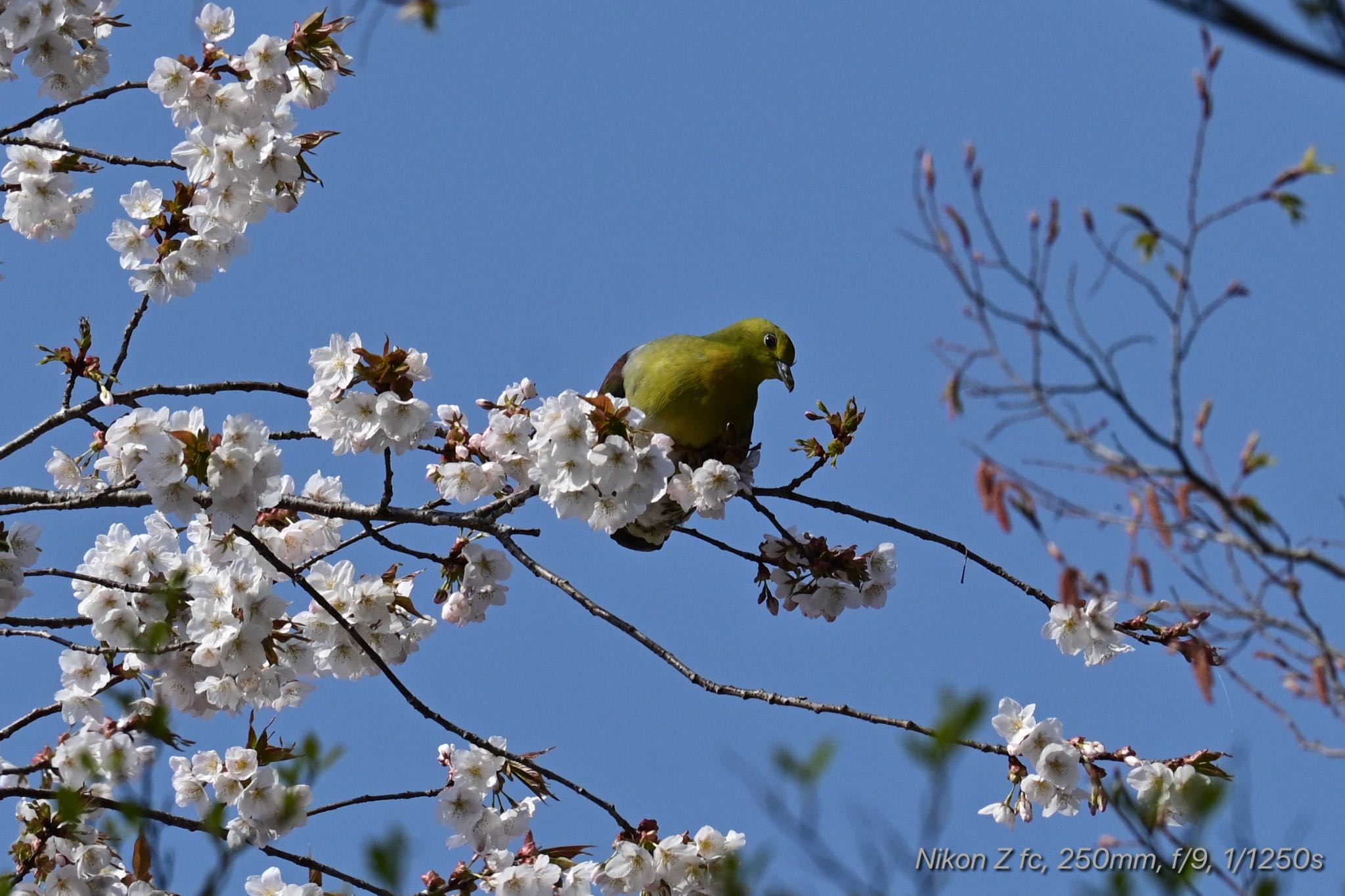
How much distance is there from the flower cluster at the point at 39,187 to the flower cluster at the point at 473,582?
1.82m

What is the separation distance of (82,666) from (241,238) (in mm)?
Result: 1371

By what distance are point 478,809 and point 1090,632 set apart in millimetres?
1797

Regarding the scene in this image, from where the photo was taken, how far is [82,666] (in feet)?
12.1

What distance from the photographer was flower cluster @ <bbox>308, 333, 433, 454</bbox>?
10.6 ft

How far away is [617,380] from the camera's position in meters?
5.10

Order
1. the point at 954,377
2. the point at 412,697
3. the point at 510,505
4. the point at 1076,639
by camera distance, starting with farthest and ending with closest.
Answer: the point at 1076,639 < the point at 510,505 < the point at 412,697 < the point at 954,377

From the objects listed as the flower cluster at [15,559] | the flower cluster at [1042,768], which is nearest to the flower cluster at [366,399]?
the flower cluster at [15,559]

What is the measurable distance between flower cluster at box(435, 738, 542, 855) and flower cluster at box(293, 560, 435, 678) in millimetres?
368

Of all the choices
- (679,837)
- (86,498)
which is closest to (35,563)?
(86,498)

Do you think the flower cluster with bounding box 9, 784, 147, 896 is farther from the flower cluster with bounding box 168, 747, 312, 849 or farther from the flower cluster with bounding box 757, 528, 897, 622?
the flower cluster with bounding box 757, 528, 897, 622

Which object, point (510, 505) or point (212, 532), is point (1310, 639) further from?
point (212, 532)

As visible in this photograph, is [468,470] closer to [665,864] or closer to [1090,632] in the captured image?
[665,864]

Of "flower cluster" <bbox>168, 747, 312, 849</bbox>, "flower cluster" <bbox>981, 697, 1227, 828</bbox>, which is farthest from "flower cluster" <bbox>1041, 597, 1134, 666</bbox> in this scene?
"flower cluster" <bbox>168, 747, 312, 849</bbox>

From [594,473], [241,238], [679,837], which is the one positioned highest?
[241,238]
